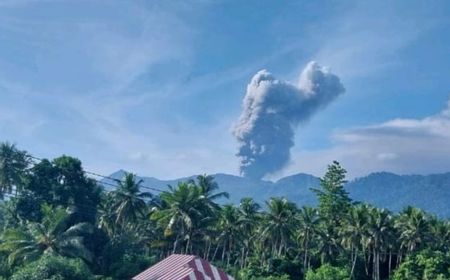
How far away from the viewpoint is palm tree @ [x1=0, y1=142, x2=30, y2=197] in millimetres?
70250

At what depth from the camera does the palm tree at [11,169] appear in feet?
230

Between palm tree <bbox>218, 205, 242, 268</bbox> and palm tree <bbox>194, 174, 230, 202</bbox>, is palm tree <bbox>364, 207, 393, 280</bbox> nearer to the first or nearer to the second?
palm tree <bbox>218, 205, 242, 268</bbox>

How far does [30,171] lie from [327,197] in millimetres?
42584

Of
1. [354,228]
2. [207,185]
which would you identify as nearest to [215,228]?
[207,185]

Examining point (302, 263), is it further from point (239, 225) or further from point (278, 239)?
point (239, 225)

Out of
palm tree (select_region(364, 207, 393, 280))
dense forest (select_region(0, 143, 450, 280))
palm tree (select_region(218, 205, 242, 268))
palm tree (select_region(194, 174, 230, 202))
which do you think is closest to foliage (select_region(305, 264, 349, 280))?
dense forest (select_region(0, 143, 450, 280))

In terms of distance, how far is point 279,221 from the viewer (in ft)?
231

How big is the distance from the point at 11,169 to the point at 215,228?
23.4m

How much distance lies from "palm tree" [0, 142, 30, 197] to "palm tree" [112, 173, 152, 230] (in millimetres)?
10789

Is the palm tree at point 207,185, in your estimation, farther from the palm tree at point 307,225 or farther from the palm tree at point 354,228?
the palm tree at point 354,228

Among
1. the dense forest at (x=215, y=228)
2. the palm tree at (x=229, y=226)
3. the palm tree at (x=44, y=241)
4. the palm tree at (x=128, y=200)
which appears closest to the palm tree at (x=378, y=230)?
the dense forest at (x=215, y=228)

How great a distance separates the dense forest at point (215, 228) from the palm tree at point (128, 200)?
0.11m

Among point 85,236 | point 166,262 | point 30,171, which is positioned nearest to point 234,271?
point 85,236

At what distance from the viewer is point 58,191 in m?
67.9
